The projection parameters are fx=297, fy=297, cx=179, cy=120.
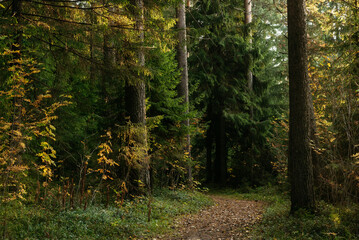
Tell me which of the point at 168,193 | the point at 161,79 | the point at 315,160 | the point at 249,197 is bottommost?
the point at 249,197

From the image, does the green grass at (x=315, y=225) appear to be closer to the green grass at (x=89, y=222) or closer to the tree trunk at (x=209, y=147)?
the green grass at (x=89, y=222)

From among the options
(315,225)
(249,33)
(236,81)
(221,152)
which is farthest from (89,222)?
(249,33)

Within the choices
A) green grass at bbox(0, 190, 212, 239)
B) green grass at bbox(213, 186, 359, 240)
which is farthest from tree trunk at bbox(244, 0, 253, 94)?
green grass at bbox(0, 190, 212, 239)

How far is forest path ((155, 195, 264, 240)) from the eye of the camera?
7.10 m

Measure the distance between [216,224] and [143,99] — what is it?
4290mm

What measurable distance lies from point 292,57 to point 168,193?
6.45 m

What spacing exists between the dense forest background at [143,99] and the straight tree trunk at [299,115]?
512mm

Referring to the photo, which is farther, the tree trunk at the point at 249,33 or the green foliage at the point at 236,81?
the tree trunk at the point at 249,33

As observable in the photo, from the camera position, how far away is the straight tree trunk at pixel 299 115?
24.9ft

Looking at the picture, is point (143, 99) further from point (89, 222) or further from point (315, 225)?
point (315, 225)

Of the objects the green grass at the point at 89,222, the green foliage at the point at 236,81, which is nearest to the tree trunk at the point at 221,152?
the green foliage at the point at 236,81

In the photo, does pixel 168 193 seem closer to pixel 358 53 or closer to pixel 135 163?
pixel 135 163

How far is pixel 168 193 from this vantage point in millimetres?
11133

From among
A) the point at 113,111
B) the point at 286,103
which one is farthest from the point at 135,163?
the point at 286,103
